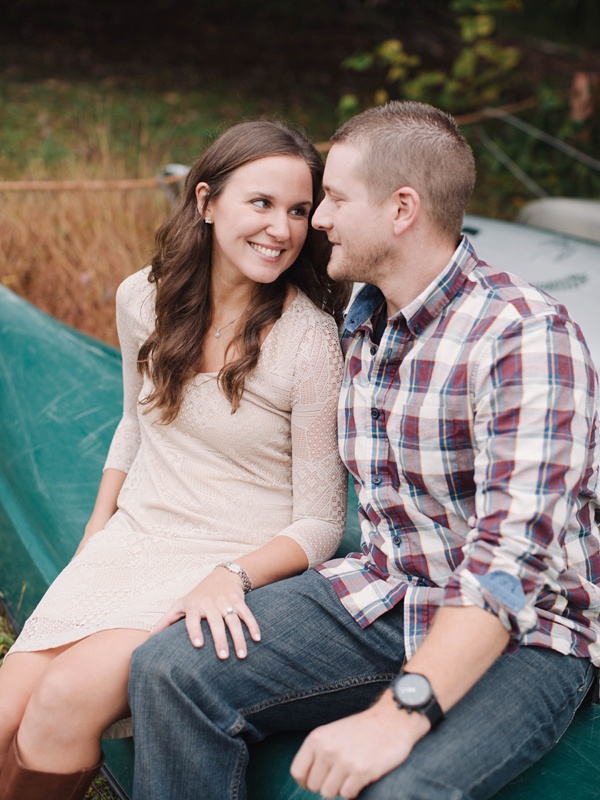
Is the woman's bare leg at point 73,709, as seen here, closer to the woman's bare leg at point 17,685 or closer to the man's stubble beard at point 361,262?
the woman's bare leg at point 17,685

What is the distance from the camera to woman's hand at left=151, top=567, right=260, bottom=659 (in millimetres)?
1565

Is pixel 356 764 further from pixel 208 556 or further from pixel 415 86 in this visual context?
pixel 415 86

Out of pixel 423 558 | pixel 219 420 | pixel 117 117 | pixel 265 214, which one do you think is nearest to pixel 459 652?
pixel 423 558

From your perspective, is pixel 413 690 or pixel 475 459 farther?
pixel 475 459

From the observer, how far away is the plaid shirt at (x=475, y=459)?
1.40 metres

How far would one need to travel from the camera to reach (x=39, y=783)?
161 cm

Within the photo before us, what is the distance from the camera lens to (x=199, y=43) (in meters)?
11.0

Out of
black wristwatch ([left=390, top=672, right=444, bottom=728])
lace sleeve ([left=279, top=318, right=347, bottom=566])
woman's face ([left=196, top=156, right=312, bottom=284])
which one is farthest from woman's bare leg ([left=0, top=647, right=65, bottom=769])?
woman's face ([left=196, top=156, right=312, bottom=284])

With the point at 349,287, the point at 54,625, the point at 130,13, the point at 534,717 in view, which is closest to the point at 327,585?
the point at 534,717

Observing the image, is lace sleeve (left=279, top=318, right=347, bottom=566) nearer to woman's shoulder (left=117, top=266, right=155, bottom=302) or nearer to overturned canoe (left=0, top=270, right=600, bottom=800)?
overturned canoe (left=0, top=270, right=600, bottom=800)

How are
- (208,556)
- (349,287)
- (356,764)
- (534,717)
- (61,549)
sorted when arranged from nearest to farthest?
(356,764) → (534,717) → (208,556) → (349,287) → (61,549)

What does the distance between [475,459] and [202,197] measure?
3.08ft

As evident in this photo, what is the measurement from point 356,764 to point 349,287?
1.16m

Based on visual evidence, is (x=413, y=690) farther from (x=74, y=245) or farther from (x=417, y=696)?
(x=74, y=245)
